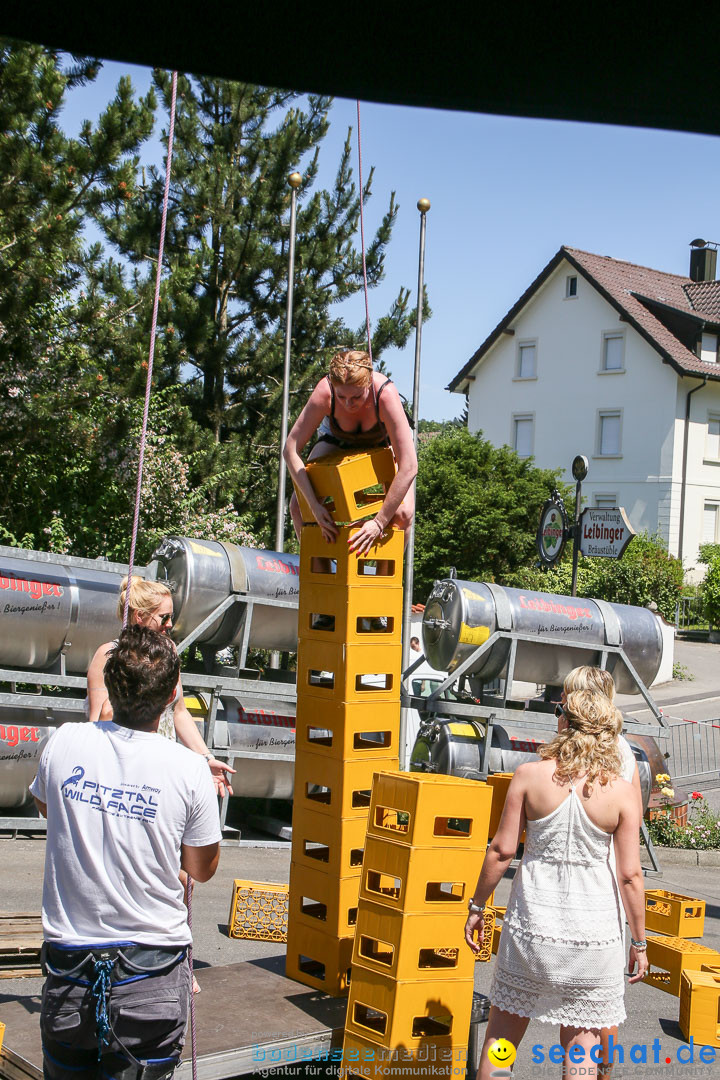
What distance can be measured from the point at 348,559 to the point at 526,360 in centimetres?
3757

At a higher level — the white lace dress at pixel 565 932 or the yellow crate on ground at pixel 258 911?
the white lace dress at pixel 565 932

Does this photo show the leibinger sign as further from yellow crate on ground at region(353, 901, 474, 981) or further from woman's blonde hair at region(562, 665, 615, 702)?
woman's blonde hair at region(562, 665, 615, 702)

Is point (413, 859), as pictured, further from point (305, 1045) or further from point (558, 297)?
point (558, 297)

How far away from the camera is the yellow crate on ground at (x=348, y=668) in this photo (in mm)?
5102

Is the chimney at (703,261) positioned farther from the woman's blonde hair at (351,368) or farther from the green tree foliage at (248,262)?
the woman's blonde hair at (351,368)

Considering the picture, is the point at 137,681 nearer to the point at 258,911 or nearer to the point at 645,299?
the point at 258,911

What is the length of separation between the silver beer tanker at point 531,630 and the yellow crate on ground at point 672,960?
12.7 feet

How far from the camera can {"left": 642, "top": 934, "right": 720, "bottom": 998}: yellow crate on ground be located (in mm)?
6098

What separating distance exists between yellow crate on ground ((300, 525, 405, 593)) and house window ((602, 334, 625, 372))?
34153mm

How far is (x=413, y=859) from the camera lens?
427cm

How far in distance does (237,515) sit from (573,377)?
2408cm

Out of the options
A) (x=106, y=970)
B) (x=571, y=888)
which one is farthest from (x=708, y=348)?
(x=106, y=970)

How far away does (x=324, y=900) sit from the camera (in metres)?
5.14

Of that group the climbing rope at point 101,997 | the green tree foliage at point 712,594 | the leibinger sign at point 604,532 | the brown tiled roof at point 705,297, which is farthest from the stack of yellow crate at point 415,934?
the brown tiled roof at point 705,297
